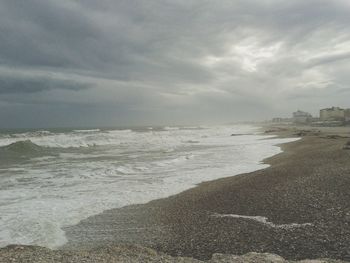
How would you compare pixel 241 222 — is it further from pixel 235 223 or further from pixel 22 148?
pixel 22 148

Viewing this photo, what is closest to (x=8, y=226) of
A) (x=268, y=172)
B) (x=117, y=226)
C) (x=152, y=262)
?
(x=117, y=226)

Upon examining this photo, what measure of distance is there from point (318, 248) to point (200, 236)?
2.48 metres

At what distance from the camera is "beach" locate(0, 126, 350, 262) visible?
21.3 ft

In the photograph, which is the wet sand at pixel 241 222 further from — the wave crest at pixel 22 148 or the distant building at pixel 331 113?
the distant building at pixel 331 113

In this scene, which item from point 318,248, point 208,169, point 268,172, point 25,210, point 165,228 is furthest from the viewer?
point 208,169

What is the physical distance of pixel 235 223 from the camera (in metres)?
8.15

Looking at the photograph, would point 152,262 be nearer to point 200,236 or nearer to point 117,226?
point 200,236

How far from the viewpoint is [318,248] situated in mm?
6309

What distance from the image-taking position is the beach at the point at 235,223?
21.3 ft

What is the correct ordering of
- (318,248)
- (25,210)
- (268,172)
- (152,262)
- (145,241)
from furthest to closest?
(268,172)
(25,210)
(145,241)
(318,248)
(152,262)

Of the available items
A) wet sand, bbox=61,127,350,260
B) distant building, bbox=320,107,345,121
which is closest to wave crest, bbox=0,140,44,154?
wet sand, bbox=61,127,350,260

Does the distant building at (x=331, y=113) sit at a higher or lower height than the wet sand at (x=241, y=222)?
higher

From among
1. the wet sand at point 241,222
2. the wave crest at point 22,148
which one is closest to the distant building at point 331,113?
the wave crest at point 22,148

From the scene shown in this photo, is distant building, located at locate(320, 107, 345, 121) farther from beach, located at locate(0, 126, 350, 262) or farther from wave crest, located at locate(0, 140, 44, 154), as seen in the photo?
beach, located at locate(0, 126, 350, 262)
